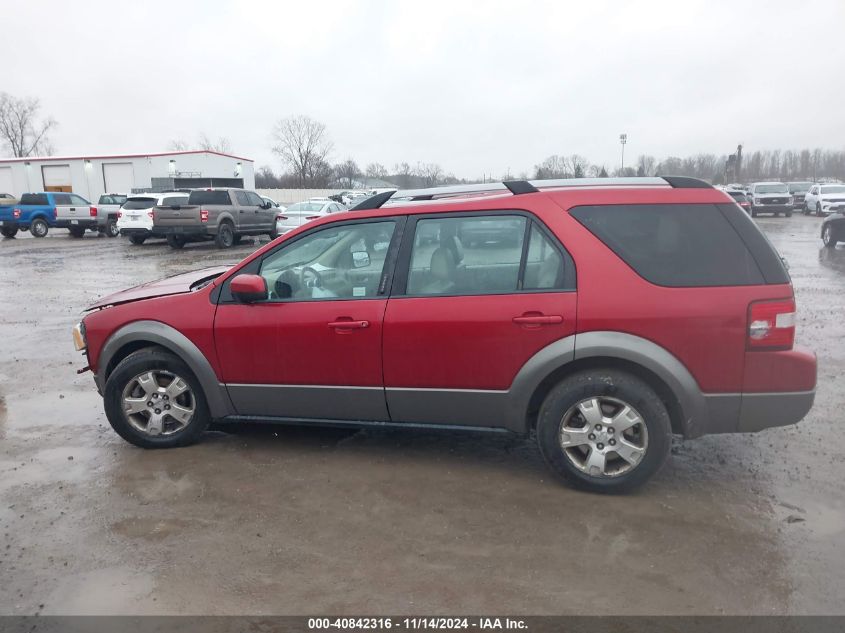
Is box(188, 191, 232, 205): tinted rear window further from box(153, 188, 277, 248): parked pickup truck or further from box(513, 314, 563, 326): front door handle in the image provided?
box(513, 314, 563, 326): front door handle

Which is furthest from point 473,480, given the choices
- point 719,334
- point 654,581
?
point 719,334

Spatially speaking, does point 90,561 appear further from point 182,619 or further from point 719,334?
point 719,334

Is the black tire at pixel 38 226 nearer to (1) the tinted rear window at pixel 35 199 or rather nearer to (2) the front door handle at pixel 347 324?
(1) the tinted rear window at pixel 35 199

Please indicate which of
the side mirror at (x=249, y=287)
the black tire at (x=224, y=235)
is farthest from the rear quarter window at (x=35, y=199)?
the side mirror at (x=249, y=287)

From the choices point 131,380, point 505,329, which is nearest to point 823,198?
point 505,329

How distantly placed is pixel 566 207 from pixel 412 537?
2.12 meters

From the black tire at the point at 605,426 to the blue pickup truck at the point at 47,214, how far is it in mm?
28503

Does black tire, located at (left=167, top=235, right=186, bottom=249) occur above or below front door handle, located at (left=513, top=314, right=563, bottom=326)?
below

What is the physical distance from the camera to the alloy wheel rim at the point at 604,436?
155 inches

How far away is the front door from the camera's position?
4.32 metres

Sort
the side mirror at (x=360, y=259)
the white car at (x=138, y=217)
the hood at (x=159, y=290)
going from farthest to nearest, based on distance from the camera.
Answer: the white car at (x=138, y=217) → the hood at (x=159, y=290) → the side mirror at (x=360, y=259)

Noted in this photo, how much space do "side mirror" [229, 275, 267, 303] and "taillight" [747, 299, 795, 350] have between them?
117 inches

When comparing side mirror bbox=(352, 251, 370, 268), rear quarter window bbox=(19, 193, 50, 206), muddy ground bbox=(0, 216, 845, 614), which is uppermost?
rear quarter window bbox=(19, 193, 50, 206)

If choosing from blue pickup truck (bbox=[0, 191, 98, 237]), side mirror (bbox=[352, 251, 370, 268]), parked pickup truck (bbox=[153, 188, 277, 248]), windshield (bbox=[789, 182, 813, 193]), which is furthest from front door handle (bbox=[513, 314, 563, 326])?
windshield (bbox=[789, 182, 813, 193])
